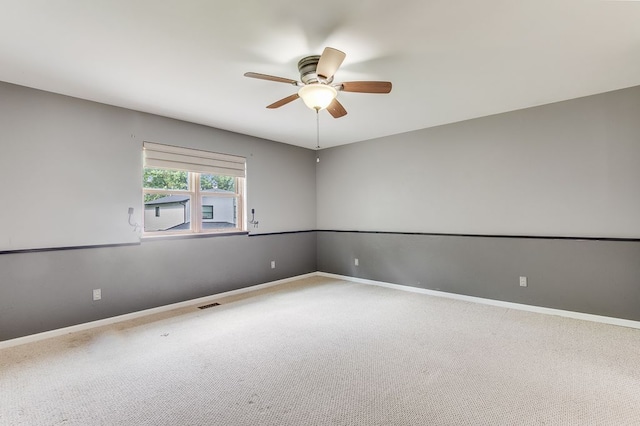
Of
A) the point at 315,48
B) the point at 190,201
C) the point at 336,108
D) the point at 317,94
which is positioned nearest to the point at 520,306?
the point at 336,108

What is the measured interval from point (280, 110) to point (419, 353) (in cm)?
296

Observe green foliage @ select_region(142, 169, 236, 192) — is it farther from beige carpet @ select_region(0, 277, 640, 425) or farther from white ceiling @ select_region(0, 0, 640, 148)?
beige carpet @ select_region(0, 277, 640, 425)

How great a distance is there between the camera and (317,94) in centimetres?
245

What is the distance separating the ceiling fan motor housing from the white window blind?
225 centimetres

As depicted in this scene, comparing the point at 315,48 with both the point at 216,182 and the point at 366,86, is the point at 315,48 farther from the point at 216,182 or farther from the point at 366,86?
the point at 216,182

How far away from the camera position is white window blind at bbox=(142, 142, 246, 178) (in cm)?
380

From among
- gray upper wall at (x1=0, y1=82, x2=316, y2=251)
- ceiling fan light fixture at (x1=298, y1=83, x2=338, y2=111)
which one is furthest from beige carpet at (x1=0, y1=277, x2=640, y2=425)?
ceiling fan light fixture at (x1=298, y1=83, x2=338, y2=111)

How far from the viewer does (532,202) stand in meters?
3.74

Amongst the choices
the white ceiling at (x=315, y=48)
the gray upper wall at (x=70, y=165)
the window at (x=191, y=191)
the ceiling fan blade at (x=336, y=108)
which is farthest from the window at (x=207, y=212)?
the ceiling fan blade at (x=336, y=108)

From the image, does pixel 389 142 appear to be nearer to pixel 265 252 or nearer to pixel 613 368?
pixel 265 252

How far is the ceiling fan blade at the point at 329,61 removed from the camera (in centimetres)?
202

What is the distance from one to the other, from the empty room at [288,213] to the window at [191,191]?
0.03m

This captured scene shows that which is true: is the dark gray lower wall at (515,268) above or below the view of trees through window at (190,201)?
below

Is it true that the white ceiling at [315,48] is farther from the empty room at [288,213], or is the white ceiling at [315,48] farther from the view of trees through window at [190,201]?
the view of trees through window at [190,201]
